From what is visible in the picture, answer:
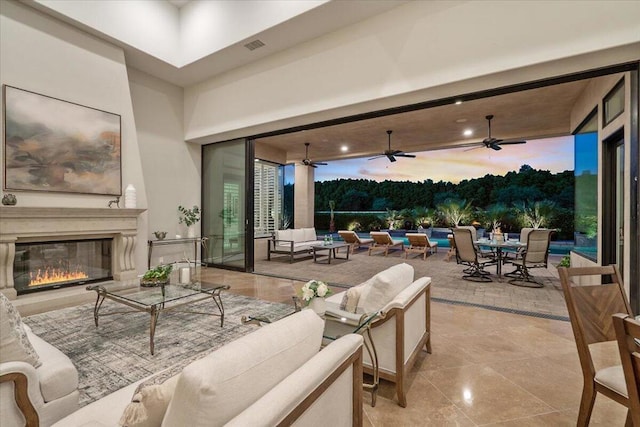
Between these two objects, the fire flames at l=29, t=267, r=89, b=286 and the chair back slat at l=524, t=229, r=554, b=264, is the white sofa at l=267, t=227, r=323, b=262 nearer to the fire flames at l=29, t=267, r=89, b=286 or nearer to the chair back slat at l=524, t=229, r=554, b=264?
the fire flames at l=29, t=267, r=89, b=286

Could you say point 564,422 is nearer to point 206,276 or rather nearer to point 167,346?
point 167,346

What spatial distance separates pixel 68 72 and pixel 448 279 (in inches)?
284

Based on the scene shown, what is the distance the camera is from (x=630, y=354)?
1071 mm

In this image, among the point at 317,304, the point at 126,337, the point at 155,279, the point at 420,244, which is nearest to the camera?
the point at 317,304

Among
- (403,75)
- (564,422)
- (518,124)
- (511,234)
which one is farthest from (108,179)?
(511,234)

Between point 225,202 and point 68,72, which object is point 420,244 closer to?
point 225,202

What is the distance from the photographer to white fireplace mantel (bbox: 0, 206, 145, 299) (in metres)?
3.72

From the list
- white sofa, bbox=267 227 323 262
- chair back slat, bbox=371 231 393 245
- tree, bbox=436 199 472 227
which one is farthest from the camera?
tree, bbox=436 199 472 227

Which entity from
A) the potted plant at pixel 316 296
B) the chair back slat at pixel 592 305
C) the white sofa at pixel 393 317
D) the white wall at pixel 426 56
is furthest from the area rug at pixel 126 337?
the white wall at pixel 426 56

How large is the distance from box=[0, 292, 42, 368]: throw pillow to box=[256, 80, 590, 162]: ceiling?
5630 mm

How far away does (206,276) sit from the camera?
18.8ft

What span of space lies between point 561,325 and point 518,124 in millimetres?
5505

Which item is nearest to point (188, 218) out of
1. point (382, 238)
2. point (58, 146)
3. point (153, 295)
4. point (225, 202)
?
point (225, 202)

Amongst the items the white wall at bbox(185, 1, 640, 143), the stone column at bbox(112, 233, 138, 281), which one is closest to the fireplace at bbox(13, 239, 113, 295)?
the stone column at bbox(112, 233, 138, 281)
